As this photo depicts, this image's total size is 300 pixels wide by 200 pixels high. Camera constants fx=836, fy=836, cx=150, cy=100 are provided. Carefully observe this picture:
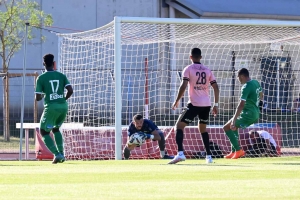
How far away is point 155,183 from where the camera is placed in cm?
931

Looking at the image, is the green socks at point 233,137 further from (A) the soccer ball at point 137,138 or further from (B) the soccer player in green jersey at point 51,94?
(B) the soccer player in green jersey at point 51,94

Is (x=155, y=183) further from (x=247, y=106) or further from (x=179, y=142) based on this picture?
(x=247, y=106)

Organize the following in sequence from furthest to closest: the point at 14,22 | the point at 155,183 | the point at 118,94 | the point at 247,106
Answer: the point at 14,22 → the point at 118,94 → the point at 247,106 → the point at 155,183

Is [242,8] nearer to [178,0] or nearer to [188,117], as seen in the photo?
[178,0]

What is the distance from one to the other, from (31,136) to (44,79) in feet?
37.1

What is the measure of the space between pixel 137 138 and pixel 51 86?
4205 millimetres

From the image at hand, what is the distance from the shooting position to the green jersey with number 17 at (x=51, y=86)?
46.9 feet

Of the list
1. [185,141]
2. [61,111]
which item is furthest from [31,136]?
[61,111]

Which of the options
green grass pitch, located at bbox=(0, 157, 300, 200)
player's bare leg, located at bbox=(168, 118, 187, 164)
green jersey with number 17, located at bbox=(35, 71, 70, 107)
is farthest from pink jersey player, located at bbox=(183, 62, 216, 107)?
green jersey with number 17, located at bbox=(35, 71, 70, 107)

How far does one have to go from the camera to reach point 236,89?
30.0 meters

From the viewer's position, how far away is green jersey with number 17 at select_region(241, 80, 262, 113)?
15727mm

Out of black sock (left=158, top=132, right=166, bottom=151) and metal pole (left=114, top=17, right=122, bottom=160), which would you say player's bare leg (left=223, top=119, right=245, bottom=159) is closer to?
metal pole (left=114, top=17, right=122, bottom=160)

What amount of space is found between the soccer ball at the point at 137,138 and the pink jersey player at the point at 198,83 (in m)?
4.23

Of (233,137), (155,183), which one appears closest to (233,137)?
(233,137)
